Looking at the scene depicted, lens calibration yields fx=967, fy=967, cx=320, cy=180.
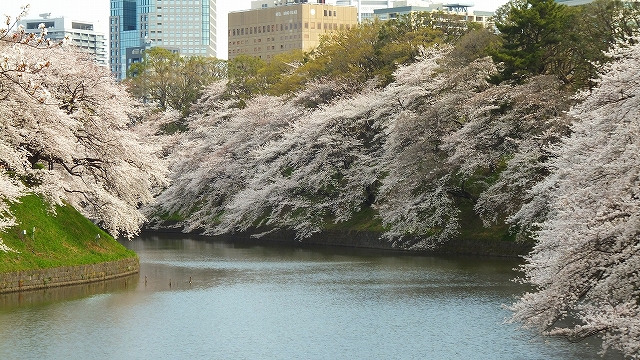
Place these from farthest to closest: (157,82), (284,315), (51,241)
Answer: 1. (157,82)
2. (51,241)
3. (284,315)

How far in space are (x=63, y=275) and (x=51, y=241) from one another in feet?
5.60

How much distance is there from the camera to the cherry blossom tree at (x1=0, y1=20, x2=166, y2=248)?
35.1 metres

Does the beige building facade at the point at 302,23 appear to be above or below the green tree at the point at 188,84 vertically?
above

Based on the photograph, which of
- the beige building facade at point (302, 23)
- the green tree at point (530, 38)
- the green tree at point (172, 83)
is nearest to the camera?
the green tree at point (530, 38)

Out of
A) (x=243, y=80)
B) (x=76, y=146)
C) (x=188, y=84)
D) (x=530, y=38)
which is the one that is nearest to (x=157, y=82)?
(x=188, y=84)

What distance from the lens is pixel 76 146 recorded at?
40688mm

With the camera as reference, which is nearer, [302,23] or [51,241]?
[51,241]

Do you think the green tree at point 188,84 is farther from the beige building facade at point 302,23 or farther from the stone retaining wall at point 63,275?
the beige building facade at point 302,23

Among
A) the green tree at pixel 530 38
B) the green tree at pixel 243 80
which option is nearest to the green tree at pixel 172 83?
→ the green tree at pixel 243 80

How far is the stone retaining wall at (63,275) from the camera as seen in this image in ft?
110

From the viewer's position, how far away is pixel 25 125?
117 ft

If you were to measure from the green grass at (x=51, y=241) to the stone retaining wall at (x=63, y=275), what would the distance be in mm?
227

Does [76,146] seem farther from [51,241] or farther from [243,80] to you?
[243,80]

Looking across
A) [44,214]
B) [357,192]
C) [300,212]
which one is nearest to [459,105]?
[357,192]
